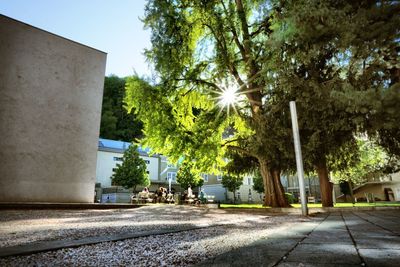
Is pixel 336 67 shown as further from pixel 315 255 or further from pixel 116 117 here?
pixel 116 117

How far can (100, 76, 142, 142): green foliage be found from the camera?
4725 centimetres

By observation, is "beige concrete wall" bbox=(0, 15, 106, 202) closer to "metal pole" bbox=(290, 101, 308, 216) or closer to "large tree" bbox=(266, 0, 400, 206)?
"large tree" bbox=(266, 0, 400, 206)

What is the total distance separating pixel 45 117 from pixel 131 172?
2017 centimetres

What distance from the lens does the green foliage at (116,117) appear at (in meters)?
47.2

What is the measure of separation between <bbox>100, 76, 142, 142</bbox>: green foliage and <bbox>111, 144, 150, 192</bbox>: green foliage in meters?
16.1

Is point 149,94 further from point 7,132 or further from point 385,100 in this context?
point 385,100

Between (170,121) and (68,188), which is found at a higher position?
(170,121)

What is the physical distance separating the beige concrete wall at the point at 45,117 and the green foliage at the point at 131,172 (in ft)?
60.8

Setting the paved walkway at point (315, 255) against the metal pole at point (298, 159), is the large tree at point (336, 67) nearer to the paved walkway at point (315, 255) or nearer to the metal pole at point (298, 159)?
the metal pole at point (298, 159)

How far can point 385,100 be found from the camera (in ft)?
12.3

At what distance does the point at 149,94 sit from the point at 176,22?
14.5 ft

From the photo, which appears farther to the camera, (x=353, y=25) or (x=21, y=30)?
(x=21, y=30)

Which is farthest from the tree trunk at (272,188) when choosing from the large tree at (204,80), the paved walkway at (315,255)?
the paved walkway at (315,255)

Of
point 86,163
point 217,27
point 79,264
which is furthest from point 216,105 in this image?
point 79,264
